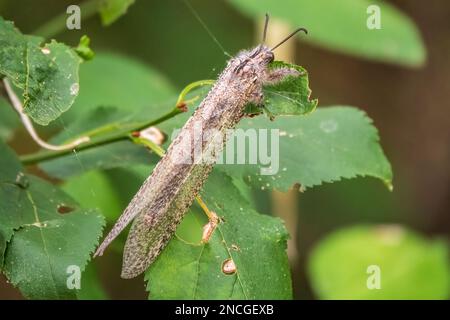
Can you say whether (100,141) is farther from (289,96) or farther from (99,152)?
(289,96)

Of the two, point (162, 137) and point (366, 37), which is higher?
point (366, 37)

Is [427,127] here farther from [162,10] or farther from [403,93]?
[162,10]

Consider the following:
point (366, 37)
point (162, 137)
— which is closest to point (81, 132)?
point (162, 137)

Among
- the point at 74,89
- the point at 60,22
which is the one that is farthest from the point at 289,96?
the point at 60,22

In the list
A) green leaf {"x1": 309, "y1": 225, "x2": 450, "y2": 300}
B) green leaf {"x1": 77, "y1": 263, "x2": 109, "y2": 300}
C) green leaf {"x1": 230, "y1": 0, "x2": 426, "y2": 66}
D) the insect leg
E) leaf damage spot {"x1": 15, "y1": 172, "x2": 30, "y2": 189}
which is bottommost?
green leaf {"x1": 309, "y1": 225, "x2": 450, "y2": 300}

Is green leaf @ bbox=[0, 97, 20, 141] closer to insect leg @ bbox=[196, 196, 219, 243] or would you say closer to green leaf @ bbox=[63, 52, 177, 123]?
green leaf @ bbox=[63, 52, 177, 123]

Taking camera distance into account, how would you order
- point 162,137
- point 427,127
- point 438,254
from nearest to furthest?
point 162,137 < point 438,254 < point 427,127

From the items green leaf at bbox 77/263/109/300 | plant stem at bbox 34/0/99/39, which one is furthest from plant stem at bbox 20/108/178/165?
plant stem at bbox 34/0/99/39

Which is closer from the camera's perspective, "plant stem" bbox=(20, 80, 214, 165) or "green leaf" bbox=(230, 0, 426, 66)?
"plant stem" bbox=(20, 80, 214, 165)
